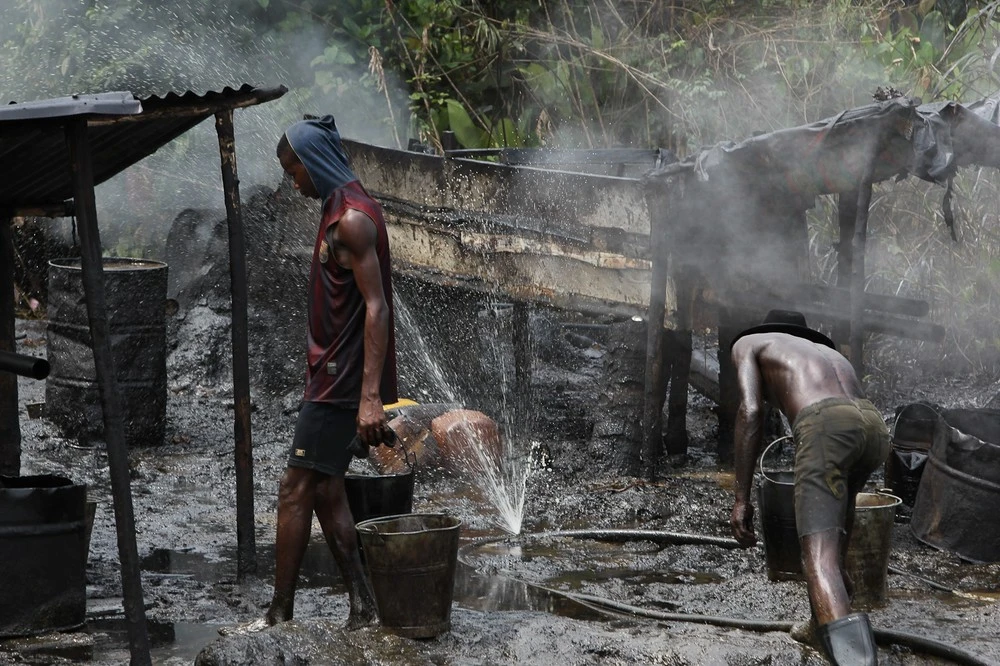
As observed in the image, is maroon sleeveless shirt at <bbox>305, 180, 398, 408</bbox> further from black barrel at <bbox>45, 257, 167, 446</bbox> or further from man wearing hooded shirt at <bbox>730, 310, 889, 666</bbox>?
black barrel at <bbox>45, 257, 167, 446</bbox>

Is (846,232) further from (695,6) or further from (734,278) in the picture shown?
(695,6)

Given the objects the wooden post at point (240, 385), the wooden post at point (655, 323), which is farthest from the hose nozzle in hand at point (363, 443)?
the wooden post at point (655, 323)

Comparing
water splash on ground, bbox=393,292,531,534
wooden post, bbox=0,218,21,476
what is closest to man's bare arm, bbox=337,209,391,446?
wooden post, bbox=0,218,21,476

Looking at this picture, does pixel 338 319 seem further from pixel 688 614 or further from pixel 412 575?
pixel 688 614

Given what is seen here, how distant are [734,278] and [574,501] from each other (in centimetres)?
231

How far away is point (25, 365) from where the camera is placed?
4.59 metres

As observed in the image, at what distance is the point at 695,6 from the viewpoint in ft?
52.3

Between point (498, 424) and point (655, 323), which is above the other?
point (655, 323)

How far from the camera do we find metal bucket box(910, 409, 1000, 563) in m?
6.61

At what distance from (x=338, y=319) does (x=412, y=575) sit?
110cm

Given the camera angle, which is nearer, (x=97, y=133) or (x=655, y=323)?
(x=97, y=133)

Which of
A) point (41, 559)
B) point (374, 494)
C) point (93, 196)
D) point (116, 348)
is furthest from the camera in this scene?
point (116, 348)

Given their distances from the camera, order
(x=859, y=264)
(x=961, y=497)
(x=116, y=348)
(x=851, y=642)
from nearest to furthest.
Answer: (x=851, y=642), (x=961, y=497), (x=859, y=264), (x=116, y=348)

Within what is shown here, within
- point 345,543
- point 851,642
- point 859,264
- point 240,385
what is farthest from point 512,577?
point 859,264
